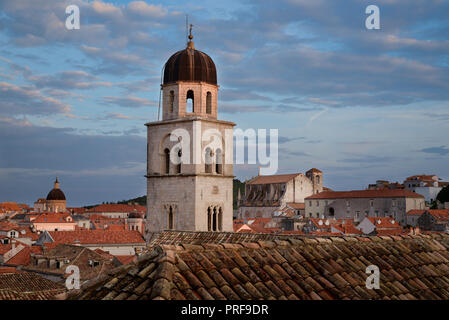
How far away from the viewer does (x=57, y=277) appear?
35000 mm

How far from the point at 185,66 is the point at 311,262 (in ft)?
67.7

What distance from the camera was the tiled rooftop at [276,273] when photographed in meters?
4.43

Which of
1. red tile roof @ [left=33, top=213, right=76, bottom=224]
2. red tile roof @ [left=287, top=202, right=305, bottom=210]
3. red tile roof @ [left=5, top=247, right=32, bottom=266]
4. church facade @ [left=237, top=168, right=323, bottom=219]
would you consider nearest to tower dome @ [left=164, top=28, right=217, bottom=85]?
red tile roof @ [left=5, top=247, right=32, bottom=266]

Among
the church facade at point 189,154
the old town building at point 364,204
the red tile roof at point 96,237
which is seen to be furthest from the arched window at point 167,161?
Answer: the old town building at point 364,204

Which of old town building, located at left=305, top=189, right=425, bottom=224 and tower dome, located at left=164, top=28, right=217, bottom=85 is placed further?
old town building, located at left=305, top=189, right=425, bottom=224

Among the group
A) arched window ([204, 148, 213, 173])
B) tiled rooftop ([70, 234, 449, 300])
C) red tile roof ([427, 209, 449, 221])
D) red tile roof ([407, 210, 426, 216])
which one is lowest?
tiled rooftop ([70, 234, 449, 300])

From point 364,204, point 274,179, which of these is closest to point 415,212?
point 364,204

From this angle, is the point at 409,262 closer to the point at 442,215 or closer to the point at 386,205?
the point at 442,215

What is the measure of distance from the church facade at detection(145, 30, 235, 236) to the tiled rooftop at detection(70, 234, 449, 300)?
18.4 m

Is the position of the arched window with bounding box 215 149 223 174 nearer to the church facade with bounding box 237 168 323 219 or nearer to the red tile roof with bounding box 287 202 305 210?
the church facade with bounding box 237 168 323 219

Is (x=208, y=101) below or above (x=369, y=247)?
above

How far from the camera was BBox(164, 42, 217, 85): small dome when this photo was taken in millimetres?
25344
